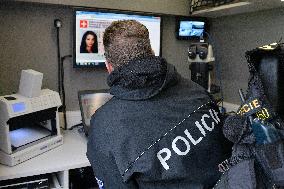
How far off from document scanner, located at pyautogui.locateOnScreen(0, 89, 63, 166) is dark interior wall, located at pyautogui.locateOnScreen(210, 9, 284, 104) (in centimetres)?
129

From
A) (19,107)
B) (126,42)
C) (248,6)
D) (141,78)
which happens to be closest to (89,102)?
(19,107)

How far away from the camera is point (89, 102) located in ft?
6.20

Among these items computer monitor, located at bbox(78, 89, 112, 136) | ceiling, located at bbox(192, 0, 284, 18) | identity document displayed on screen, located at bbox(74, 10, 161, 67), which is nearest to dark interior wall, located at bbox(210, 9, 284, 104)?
ceiling, located at bbox(192, 0, 284, 18)

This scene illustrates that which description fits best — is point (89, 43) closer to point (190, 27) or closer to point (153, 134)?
point (190, 27)

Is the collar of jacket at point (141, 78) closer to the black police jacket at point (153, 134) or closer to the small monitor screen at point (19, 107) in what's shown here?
the black police jacket at point (153, 134)

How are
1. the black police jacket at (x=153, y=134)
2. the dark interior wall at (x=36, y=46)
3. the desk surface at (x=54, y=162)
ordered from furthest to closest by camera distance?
the dark interior wall at (x=36, y=46), the desk surface at (x=54, y=162), the black police jacket at (x=153, y=134)

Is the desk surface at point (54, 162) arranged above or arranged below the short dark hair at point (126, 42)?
below

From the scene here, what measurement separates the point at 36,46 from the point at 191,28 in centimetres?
112

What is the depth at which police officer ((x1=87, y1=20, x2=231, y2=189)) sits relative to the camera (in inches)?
34.3

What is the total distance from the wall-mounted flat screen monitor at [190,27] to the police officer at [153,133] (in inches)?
49.6

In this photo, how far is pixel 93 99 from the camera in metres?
1.91

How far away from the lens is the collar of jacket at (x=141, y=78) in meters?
0.93

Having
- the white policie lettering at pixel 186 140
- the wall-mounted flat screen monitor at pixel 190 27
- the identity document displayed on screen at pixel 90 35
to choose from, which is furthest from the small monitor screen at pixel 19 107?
the wall-mounted flat screen monitor at pixel 190 27

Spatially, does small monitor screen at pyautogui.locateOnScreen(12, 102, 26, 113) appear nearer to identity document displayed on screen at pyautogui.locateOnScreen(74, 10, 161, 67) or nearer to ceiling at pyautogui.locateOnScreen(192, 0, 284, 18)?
identity document displayed on screen at pyautogui.locateOnScreen(74, 10, 161, 67)
